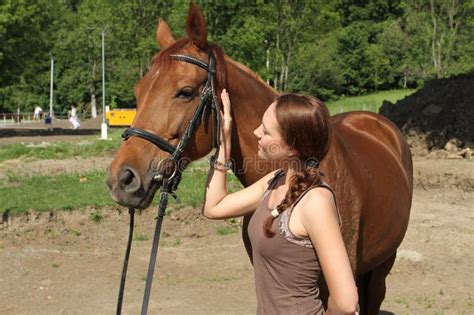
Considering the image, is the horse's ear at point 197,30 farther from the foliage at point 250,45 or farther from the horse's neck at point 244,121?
the foliage at point 250,45

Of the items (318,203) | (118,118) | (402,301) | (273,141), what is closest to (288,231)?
(318,203)

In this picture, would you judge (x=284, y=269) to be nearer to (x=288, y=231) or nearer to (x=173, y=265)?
(x=288, y=231)

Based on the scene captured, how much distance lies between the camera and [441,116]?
17.6 m

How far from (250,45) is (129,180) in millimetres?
32695

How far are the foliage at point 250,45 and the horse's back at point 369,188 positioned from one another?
67.2 ft

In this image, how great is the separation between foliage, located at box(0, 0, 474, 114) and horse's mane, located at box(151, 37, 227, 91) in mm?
21701

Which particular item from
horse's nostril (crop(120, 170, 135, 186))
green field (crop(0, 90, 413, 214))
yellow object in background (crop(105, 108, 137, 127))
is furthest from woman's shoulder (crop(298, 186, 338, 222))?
yellow object in background (crop(105, 108, 137, 127))

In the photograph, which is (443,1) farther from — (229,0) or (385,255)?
(385,255)

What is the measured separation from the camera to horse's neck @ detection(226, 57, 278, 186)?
3262mm

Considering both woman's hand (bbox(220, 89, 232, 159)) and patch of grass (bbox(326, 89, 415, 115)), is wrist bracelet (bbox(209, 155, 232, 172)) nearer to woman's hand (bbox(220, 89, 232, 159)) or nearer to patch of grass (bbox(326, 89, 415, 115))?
woman's hand (bbox(220, 89, 232, 159))

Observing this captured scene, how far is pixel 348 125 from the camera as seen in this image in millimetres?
4863

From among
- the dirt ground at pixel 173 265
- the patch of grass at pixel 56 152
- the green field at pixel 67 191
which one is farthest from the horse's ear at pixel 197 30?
the patch of grass at pixel 56 152

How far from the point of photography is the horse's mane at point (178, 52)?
9.98 ft

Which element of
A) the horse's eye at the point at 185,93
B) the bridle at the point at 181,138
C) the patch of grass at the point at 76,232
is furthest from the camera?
the patch of grass at the point at 76,232
